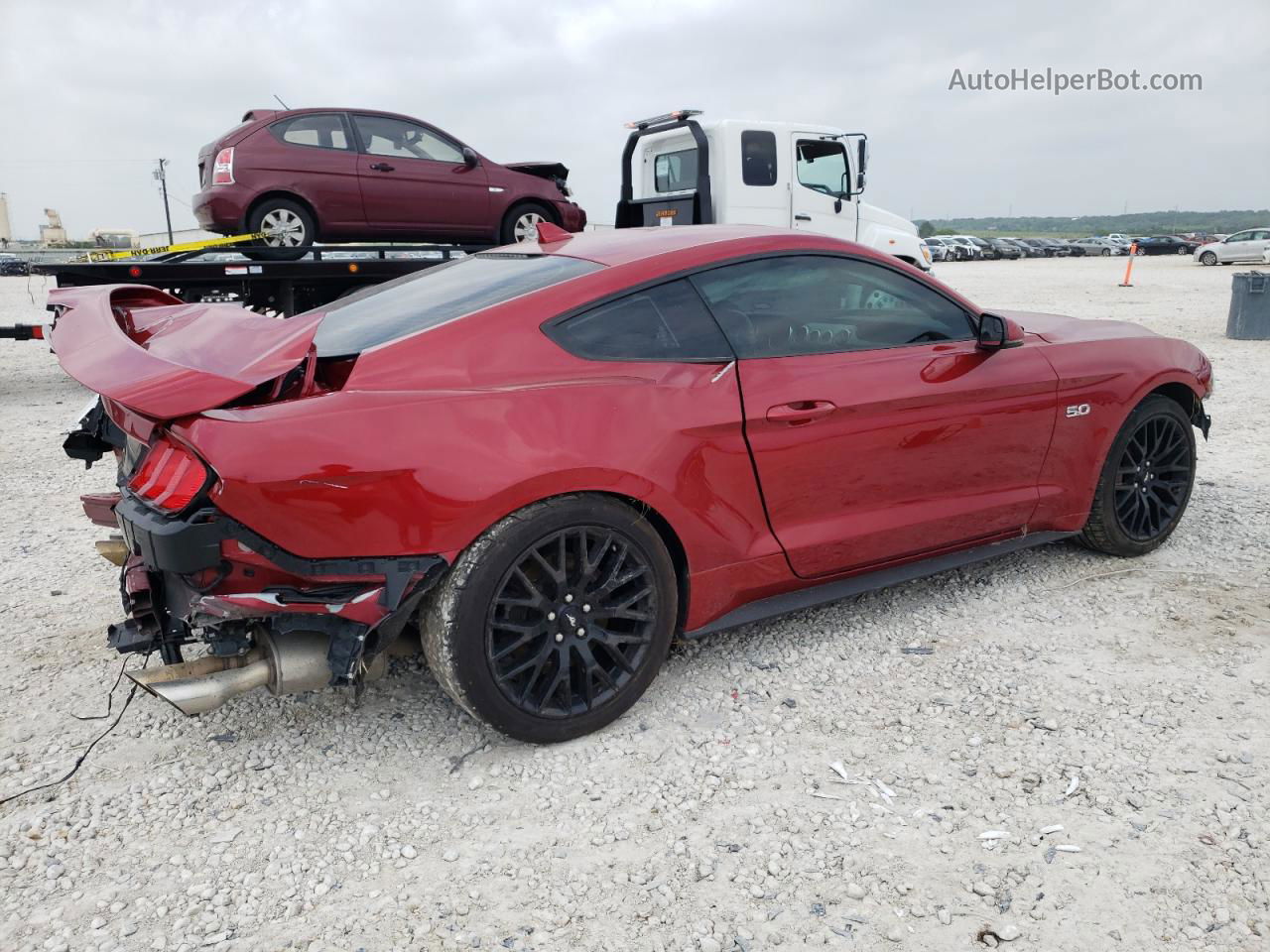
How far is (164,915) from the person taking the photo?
2270mm

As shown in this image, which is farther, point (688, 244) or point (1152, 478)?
point (1152, 478)

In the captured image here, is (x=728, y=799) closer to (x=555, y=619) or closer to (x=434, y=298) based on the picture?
(x=555, y=619)

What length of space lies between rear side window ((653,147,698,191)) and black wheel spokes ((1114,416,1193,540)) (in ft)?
25.7

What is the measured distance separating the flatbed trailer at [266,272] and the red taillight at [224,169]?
2.65 feet

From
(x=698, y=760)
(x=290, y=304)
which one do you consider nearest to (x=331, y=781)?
(x=698, y=760)

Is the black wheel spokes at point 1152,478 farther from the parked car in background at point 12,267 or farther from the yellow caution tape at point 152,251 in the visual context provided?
the parked car in background at point 12,267

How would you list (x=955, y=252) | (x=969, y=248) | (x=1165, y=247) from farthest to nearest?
(x=1165, y=247) → (x=969, y=248) → (x=955, y=252)

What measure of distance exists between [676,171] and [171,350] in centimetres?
935

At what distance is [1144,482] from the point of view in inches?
172

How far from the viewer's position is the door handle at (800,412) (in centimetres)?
317

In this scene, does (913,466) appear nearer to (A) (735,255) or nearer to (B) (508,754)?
(A) (735,255)

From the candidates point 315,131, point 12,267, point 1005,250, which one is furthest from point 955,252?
point 315,131

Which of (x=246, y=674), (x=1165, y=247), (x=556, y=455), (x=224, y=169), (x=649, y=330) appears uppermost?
(x=224, y=169)

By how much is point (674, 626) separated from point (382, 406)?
1237mm
